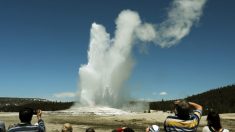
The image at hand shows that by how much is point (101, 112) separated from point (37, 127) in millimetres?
44642

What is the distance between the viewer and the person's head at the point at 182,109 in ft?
21.8

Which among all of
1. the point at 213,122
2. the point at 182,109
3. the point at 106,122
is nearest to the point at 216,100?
the point at 106,122

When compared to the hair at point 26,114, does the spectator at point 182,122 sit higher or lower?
lower

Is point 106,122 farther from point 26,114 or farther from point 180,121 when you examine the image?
point 180,121

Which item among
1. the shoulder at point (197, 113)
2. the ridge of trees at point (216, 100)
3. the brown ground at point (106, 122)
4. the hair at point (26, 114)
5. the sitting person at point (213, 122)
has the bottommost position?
the sitting person at point (213, 122)

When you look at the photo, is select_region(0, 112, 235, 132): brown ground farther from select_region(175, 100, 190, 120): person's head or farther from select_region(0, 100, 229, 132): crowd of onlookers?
select_region(175, 100, 190, 120): person's head

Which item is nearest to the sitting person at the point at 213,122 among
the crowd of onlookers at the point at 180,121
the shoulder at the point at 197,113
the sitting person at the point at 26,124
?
the crowd of onlookers at the point at 180,121

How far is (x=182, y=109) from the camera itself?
6.71m

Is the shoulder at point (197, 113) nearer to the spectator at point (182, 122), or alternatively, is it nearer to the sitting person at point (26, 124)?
the spectator at point (182, 122)

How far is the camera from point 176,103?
6602 mm

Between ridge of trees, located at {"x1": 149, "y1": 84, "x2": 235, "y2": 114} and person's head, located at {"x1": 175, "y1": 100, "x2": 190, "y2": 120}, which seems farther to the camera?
→ ridge of trees, located at {"x1": 149, "y1": 84, "x2": 235, "y2": 114}

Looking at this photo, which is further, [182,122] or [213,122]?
[213,122]

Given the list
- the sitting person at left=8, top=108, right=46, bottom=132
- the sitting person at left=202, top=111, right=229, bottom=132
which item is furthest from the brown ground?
the sitting person at left=202, top=111, right=229, bottom=132

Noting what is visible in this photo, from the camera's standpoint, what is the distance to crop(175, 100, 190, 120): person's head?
21.8 ft
